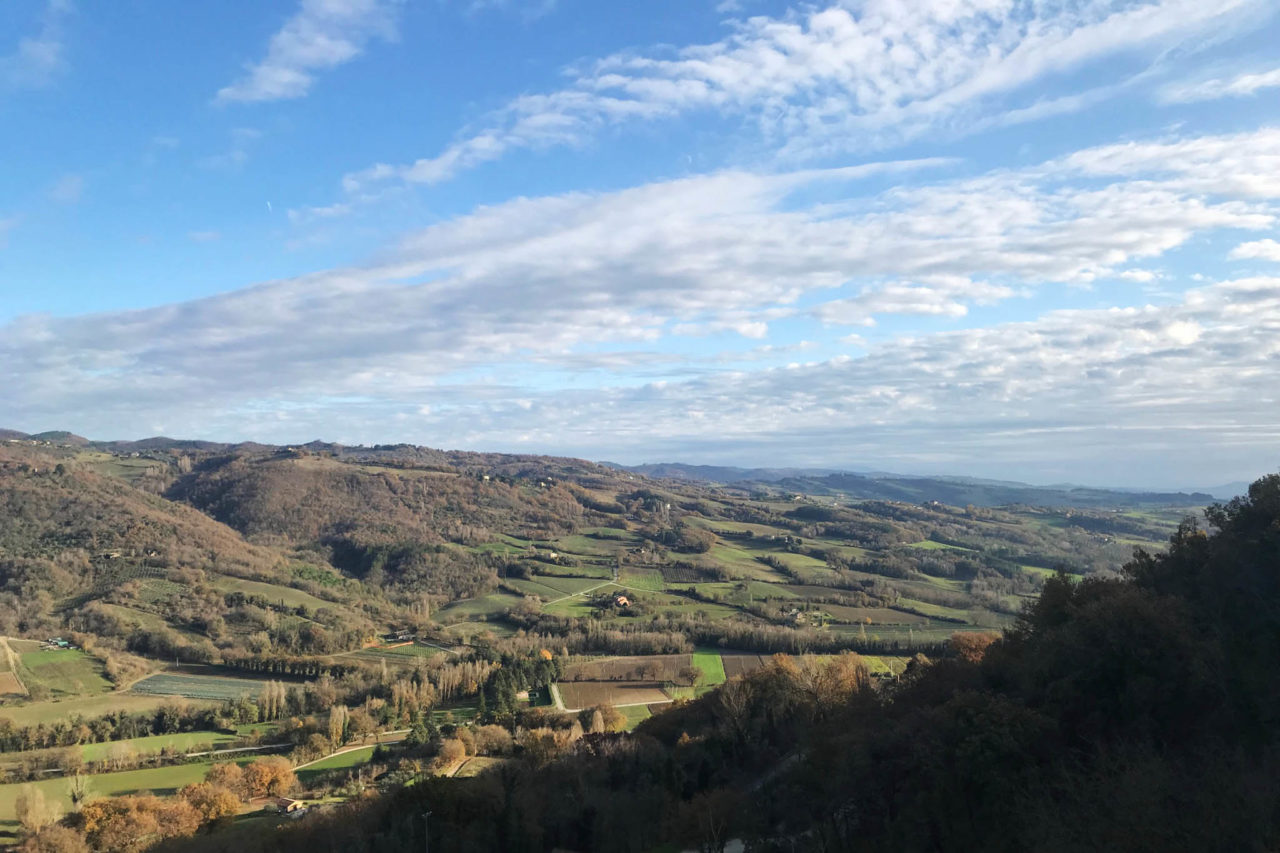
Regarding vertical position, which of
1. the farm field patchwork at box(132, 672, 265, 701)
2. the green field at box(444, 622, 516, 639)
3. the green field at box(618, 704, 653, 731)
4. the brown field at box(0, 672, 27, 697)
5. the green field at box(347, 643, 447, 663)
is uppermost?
the green field at box(618, 704, 653, 731)

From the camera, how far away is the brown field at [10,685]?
79.8 m

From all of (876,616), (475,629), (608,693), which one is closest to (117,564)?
(475,629)

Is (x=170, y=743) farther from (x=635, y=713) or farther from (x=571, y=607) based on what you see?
(x=571, y=607)

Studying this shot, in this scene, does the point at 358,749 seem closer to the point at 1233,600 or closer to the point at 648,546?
the point at 1233,600

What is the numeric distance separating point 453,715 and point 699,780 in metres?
39.0

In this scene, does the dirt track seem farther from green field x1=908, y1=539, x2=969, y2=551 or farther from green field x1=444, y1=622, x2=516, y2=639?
green field x1=908, y1=539, x2=969, y2=551

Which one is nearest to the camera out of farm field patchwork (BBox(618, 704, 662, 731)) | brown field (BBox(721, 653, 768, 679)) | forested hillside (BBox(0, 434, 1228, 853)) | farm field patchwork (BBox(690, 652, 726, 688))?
forested hillside (BBox(0, 434, 1228, 853))

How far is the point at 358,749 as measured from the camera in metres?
66.2

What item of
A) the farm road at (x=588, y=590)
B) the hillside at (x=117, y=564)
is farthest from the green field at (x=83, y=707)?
the farm road at (x=588, y=590)

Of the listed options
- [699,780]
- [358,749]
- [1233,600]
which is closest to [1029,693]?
[1233,600]

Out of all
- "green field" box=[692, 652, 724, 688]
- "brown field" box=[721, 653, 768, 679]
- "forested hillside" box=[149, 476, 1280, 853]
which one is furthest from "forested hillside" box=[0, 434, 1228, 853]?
"brown field" box=[721, 653, 768, 679]

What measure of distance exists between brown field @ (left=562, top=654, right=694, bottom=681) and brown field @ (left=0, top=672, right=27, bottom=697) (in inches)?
2309

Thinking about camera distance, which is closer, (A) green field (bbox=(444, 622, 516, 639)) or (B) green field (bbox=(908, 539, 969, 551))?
(A) green field (bbox=(444, 622, 516, 639))

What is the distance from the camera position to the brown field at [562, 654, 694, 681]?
82812 millimetres
